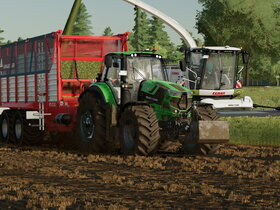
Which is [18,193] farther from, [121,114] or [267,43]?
[267,43]

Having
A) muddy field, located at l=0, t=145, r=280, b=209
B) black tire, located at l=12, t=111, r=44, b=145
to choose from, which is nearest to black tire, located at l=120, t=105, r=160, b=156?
muddy field, located at l=0, t=145, r=280, b=209

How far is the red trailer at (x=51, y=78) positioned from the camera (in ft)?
54.6

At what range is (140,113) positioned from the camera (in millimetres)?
13242

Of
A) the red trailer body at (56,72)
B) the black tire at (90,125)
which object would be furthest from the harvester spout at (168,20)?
the black tire at (90,125)

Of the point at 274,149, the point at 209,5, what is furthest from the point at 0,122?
the point at 209,5

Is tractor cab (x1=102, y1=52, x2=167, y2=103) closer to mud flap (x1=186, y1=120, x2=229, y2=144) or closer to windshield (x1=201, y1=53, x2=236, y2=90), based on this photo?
mud flap (x1=186, y1=120, x2=229, y2=144)

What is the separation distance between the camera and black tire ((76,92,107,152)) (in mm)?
14516

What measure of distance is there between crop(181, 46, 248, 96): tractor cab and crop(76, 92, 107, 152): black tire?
11.1 m

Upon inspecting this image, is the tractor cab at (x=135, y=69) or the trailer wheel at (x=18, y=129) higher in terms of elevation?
the tractor cab at (x=135, y=69)

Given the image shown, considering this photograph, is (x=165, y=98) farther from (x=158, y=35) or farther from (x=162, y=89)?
(x=158, y=35)

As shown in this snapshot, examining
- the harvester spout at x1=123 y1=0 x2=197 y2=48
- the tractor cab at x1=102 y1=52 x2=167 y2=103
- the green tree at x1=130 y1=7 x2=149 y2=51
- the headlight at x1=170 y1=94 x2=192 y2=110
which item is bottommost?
the headlight at x1=170 y1=94 x2=192 y2=110

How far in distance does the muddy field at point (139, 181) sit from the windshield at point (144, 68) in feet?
6.13

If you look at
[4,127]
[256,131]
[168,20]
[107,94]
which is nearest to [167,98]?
[107,94]

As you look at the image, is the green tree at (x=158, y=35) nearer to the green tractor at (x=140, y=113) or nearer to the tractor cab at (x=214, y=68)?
the tractor cab at (x=214, y=68)
